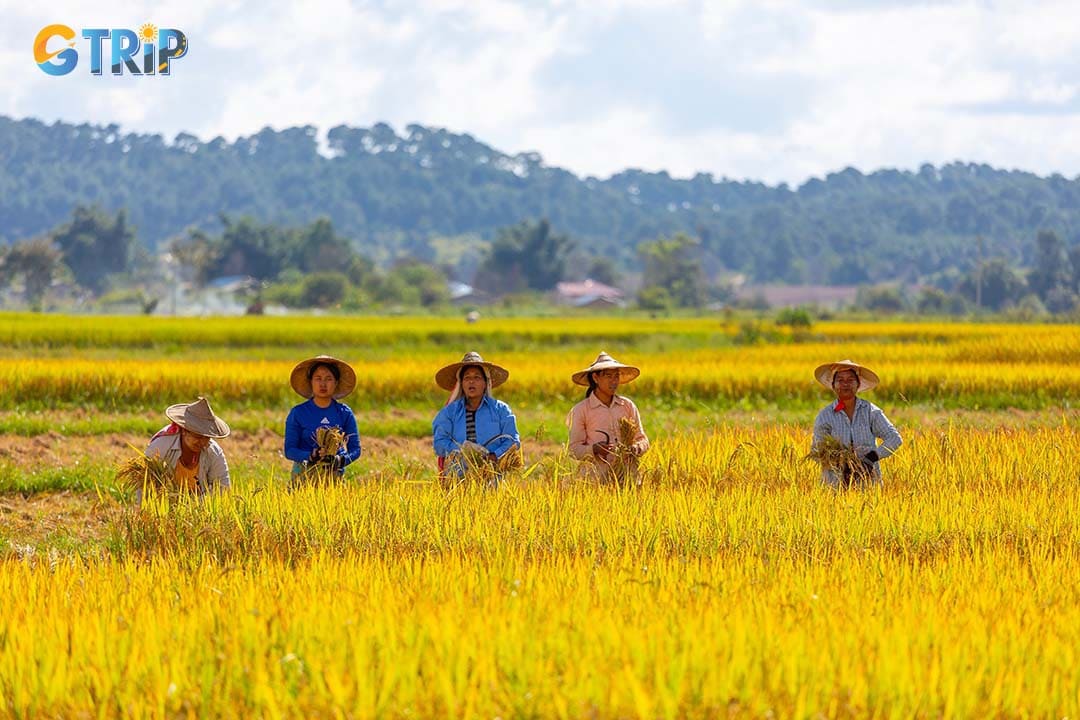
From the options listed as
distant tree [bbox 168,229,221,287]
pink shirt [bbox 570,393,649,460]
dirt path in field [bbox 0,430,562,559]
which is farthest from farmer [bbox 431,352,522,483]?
distant tree [bbox 168,229,221,287]

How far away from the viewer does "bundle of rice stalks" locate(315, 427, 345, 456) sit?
26.2 feet

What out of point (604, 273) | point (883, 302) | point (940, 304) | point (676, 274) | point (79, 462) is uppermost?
point (604, 273)

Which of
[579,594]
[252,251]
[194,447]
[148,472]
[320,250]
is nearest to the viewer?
[579,594]

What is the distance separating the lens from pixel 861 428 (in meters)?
8.41

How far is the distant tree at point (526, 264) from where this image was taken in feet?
383

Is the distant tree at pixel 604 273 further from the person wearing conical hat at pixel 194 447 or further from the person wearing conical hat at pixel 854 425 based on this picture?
the person wearing conical hat at pixel 194 447

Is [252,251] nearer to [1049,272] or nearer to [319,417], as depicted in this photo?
[1049,272]

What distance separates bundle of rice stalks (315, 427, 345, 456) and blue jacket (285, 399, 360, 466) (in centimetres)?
43

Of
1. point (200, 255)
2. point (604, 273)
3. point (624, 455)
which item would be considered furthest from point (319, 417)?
point (604, 273)

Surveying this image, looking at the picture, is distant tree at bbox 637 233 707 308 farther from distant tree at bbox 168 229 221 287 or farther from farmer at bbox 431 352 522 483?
A: farmer at bbox 431 352 522 483

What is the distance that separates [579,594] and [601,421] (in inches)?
150

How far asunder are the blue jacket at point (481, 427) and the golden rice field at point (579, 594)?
81cm

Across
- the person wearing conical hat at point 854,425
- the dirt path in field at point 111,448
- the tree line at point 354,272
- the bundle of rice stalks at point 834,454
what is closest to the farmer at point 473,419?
the bundle of rice stalks at point 834,454

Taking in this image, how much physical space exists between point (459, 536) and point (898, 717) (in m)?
2.87
